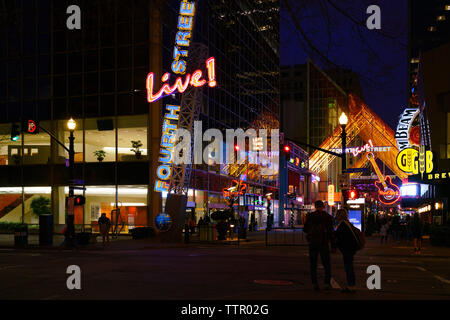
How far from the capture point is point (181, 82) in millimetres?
33656

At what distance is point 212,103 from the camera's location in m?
46.8

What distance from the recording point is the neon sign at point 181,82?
32.9m

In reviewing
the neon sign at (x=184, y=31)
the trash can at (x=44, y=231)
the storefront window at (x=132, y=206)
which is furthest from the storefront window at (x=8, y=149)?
the neon sign at (x=184, y=31)

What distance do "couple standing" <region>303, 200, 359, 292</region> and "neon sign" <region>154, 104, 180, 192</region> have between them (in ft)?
76.9

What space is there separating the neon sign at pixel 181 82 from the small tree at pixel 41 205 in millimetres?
12695

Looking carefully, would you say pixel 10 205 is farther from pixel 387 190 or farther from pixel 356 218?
pixel 387 190

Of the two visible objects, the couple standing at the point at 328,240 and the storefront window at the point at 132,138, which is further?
the storefront window at the point at 132,138

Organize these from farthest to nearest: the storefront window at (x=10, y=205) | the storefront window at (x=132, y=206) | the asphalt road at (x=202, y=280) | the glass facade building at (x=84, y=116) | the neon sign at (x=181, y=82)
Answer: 1. the storefront window at (x=10, y=205)
2. the glass facade building at (x=84, y=116)
3. the storefront window at (x=132, y=206)
4. the neon sign at (x=181, y=82)
5. the asphalt road at (x=202, y=280)

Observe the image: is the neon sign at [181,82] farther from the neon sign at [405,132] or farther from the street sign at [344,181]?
the neon sign at [405,132]

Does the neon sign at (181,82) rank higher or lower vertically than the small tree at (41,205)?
higher

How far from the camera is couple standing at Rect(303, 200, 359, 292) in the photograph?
11.2 m

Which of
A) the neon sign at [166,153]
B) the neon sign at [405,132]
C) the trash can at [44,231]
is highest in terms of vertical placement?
the neon sign at [405,132]

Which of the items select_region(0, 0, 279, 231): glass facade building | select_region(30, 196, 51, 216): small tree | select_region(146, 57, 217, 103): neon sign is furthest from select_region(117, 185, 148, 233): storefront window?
select_region(146, 57, 217, 103): neon sign
